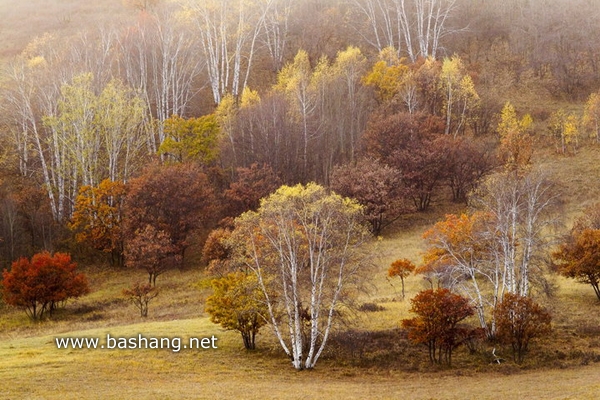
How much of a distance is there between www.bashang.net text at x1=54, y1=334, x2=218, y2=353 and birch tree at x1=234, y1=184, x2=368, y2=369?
4868 mm

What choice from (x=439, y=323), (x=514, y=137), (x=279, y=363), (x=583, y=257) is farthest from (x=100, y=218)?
(x=514, y=137)

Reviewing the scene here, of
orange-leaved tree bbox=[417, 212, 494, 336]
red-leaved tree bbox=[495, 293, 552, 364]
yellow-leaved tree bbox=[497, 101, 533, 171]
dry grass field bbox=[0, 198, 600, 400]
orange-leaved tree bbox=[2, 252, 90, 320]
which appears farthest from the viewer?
yellow-leaved tree bbox=[497, 101, 533, 171]

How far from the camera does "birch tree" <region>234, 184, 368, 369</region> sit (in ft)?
112

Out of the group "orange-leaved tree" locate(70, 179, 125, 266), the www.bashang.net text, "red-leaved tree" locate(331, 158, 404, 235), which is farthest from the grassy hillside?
"red-leaved tree" locate(331, 158, 404, 235)

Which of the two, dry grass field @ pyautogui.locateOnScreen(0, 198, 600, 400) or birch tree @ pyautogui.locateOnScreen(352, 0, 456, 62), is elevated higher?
birch tree @ pyautogui.locateOnScreen(352, 0, 456, 62)

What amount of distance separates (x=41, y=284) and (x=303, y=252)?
82.2 ft

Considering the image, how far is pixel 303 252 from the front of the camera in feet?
118

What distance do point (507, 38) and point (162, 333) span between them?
88337 millimetres

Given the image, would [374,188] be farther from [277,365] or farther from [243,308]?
[277,365]

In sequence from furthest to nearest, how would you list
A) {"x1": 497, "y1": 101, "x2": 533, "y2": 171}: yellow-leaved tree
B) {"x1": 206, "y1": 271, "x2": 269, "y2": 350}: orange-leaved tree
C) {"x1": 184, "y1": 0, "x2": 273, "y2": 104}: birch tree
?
{"x1": 184, "y1": 0, "x2": 273, "y2": 104}: birch tree
{"x1": 497, "y1": 101, "x2": 533, "y2": 171}: yellow-leaved tree
{"x1": 206, "y1": 271, "x2": 269, "y2": 350}: orange-leaved tree

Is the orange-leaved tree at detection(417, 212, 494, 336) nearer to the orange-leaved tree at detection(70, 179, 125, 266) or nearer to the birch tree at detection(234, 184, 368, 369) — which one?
the birch tree at detection(234, 184, 368, 369)

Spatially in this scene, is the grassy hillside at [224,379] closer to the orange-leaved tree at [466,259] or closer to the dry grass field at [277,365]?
the dry grass field at [277,365]

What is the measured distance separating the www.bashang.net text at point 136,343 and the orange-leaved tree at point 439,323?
1223 centimetres

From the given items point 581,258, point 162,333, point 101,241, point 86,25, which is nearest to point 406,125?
point 581,258
